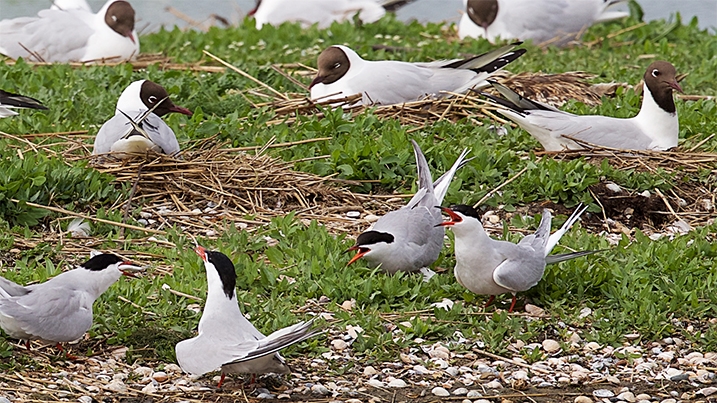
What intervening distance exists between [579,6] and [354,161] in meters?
5.64

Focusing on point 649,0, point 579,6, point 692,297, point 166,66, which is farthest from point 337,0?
point 692,297

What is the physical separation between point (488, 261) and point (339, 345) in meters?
0.77

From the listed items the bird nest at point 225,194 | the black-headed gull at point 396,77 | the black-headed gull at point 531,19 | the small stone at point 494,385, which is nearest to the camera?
the small stone at point 494,385

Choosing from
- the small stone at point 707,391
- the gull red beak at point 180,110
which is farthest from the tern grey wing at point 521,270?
the gull red beak at point 180,110

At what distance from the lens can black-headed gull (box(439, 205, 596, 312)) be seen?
4605mm

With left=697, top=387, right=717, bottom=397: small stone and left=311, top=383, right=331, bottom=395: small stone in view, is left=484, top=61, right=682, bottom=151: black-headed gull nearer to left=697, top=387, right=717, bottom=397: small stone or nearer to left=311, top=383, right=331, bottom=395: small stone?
left=697, top=387, right=717, bottom=397: small stone

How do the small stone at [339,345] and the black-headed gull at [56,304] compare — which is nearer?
the black-headed gull at [56,304]

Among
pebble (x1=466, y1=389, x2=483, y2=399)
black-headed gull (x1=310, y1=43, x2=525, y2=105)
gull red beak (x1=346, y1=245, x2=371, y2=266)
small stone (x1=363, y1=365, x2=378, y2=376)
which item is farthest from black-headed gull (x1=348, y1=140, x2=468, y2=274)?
black-headed gull (x1=310, y1=43, x2=525, y2=105)

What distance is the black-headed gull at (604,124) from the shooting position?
6.62 meters

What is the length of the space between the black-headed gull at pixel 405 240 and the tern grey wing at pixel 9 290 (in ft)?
4.97

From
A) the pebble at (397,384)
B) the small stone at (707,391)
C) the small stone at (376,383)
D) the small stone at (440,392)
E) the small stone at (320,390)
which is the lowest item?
the small stone at (707,391)

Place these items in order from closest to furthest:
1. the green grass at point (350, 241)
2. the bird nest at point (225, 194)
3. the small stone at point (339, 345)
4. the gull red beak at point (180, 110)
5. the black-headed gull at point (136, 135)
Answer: the small stone at point (339, 345)
the green grass at point (350, 241)
the bird nest at point (225, 194)
the black-headed gull at point (136, 135)
the gull red beak at point (180, 110)

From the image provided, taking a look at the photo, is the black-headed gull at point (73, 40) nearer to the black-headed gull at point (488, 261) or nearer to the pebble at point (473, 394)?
the black-headed gull at point (488, 261)

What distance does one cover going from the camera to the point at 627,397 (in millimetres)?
4078
